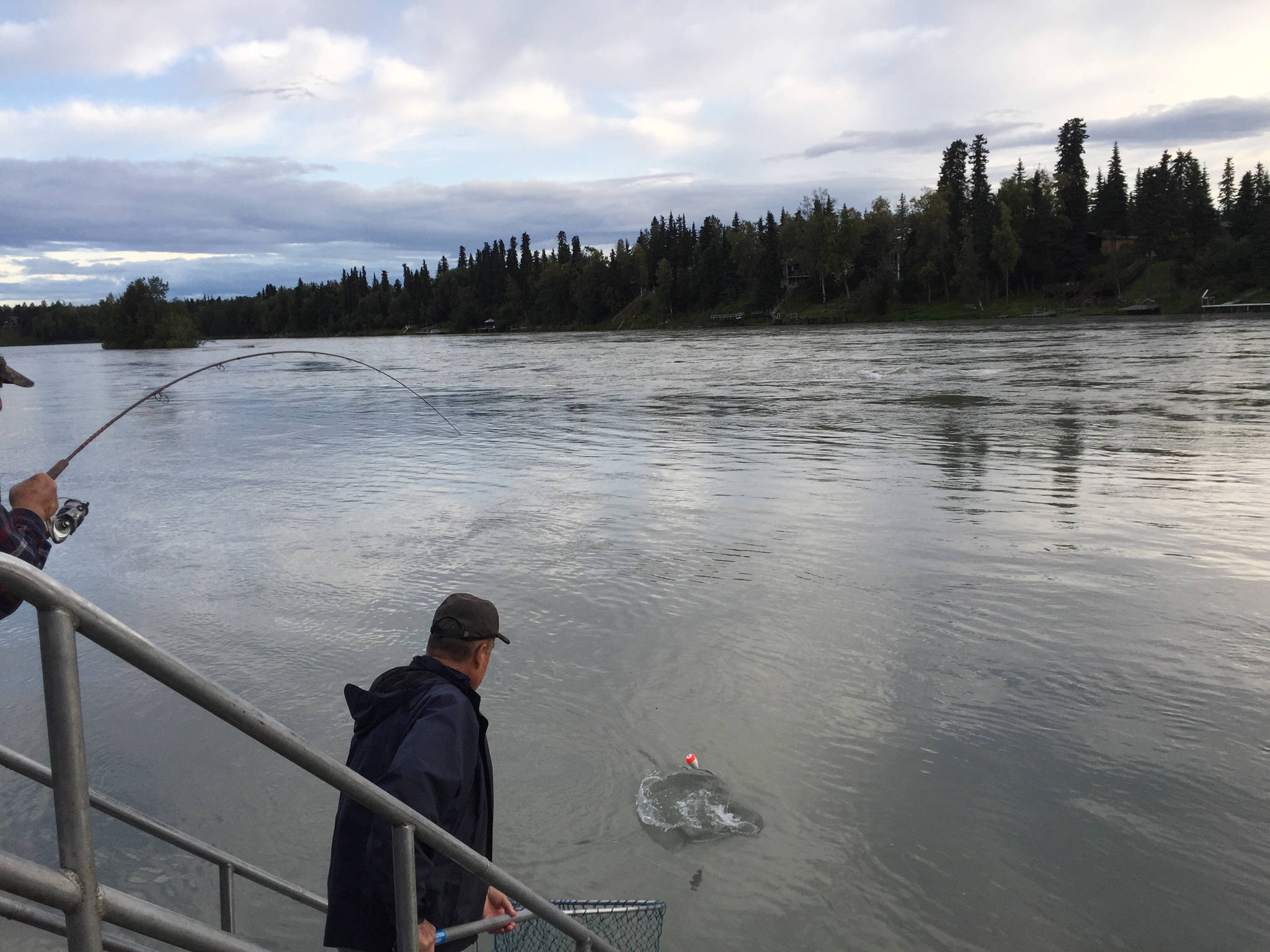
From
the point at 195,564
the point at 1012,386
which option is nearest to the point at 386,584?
the point at 195,564

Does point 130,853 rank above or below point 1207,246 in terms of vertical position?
below

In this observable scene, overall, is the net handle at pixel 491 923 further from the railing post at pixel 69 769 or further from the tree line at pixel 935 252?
the tree line at pixel 935 252

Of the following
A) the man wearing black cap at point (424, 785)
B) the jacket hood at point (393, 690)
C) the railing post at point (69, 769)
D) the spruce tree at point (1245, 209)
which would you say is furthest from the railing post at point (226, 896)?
the spruce tree at point (1245, 209)

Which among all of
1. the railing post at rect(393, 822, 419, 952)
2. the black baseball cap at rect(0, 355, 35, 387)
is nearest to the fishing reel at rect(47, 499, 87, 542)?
the black baseball cap at rect(0, 355, 35, 387)

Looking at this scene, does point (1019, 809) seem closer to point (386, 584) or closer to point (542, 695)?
point (542, 695)

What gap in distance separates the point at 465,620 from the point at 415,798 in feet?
2.17

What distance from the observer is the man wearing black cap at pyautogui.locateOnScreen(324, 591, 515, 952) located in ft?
8.23

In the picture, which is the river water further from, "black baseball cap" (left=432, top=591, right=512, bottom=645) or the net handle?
"black baseball cap" (left=432, top=591, right=512, bottom=645)

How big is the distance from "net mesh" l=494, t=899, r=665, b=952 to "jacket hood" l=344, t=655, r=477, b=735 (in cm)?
104

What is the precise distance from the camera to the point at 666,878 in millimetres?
4449

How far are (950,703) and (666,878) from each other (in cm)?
251

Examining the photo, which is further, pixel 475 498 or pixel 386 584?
pixel 475 498

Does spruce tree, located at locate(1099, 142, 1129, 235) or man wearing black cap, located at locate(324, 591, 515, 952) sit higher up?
spruce tree, located at locate(1099, 142, 1129, 235)

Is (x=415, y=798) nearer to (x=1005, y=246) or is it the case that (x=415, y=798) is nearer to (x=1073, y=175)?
(x=1005, y=246)
